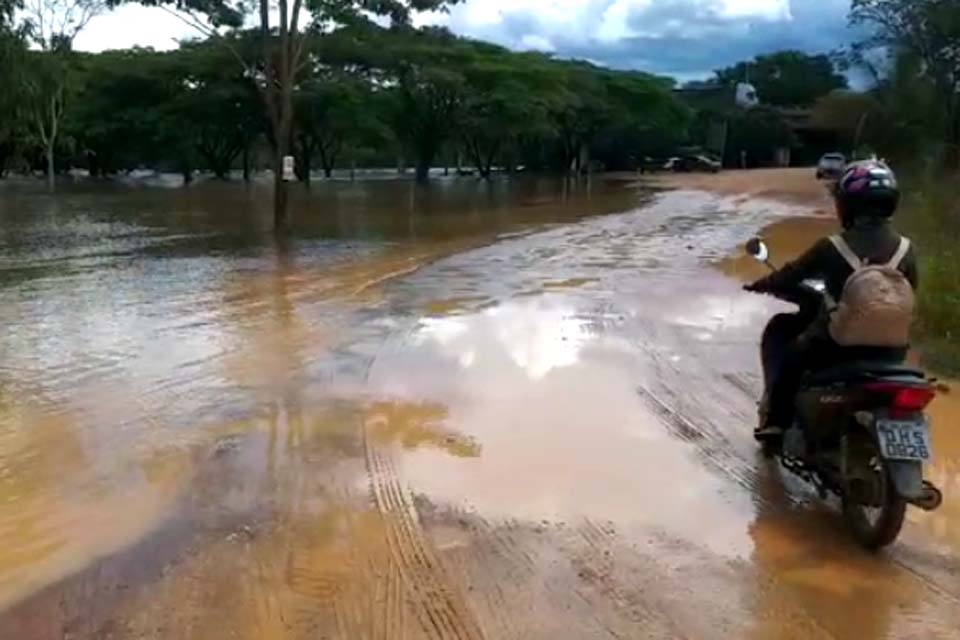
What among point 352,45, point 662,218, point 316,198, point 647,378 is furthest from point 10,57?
point 352,45

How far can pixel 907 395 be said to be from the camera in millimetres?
4473

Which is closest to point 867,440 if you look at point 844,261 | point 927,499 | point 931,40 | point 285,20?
point 927,499

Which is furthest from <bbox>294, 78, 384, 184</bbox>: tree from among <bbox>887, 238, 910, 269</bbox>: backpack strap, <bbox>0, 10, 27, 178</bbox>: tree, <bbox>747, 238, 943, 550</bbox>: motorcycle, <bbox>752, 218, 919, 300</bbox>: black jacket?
<bbox>887, 238, 910, 269</bbox>: backpack strap

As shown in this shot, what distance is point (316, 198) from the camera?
36406 millimetres

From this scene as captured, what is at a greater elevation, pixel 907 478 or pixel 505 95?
pixel 505 95

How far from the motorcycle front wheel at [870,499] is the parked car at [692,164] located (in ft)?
188

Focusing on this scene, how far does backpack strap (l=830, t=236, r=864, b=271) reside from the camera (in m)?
4.85

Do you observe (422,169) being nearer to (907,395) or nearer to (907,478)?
(907,395)

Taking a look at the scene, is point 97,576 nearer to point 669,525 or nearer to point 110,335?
point 669,525

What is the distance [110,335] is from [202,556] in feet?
19.4

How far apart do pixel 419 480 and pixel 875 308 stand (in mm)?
2355

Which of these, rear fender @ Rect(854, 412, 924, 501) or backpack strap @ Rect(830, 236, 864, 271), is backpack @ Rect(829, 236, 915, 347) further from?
rear fender @ Rect(854, 412, 924, 501)

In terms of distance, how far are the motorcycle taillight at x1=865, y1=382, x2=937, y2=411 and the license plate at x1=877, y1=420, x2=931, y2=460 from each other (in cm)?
6

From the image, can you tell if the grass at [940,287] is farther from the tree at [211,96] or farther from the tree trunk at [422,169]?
the tree trunk at [422,169]
